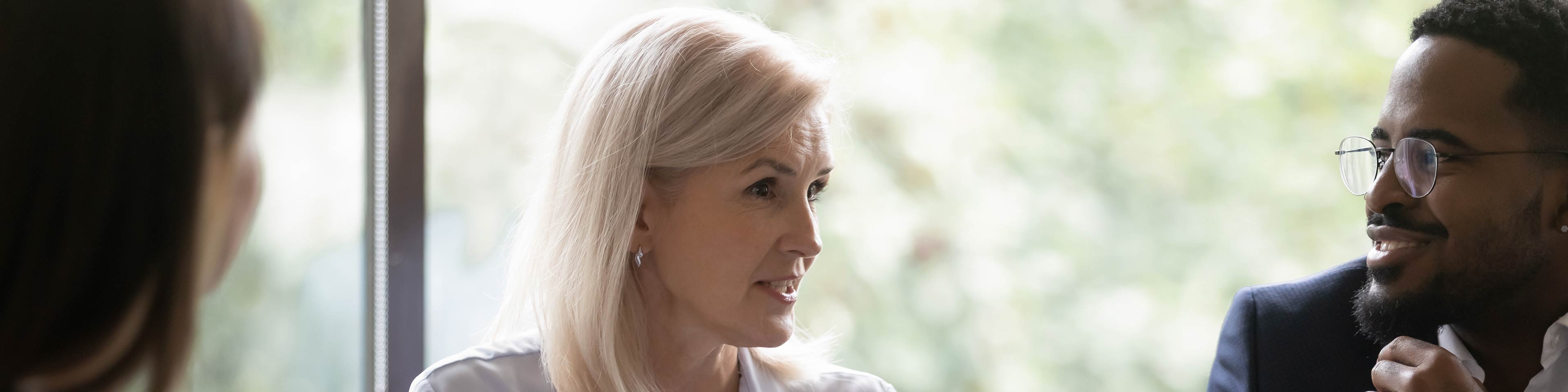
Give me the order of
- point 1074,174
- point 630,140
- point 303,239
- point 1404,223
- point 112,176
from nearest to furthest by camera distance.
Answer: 1. point 112,176
2. point 630,140
3. point 1404,223
4. point 303,239
5. point 1074,174

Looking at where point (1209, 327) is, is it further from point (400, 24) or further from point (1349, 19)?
point (400, 24)

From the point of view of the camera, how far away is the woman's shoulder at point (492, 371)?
1.56 metres

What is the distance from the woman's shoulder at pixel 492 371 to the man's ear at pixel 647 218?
0.26 m

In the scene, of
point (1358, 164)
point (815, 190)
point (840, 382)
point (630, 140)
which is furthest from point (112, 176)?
point (1358, 164)

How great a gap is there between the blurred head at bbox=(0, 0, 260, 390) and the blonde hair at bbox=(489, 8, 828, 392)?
0.70m

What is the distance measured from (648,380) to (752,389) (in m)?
0.22

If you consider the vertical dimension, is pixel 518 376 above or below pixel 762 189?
below

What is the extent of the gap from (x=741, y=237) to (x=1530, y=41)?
1292 millimetres

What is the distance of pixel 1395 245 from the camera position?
5.38 feet

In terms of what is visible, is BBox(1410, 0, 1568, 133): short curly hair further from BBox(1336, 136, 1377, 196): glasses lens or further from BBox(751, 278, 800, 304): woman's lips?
BBox(751, 278, 800, 304): woman's lips

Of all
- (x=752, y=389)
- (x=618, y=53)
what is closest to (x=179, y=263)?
(x=618, y=53)

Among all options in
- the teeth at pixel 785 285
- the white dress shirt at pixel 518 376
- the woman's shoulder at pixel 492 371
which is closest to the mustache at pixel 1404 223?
the white dress shirt at pixel 518 376

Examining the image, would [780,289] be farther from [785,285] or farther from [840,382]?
[840,382]

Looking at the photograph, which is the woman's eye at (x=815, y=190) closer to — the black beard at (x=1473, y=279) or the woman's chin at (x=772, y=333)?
the woman's chin at (x=772, y=333)
